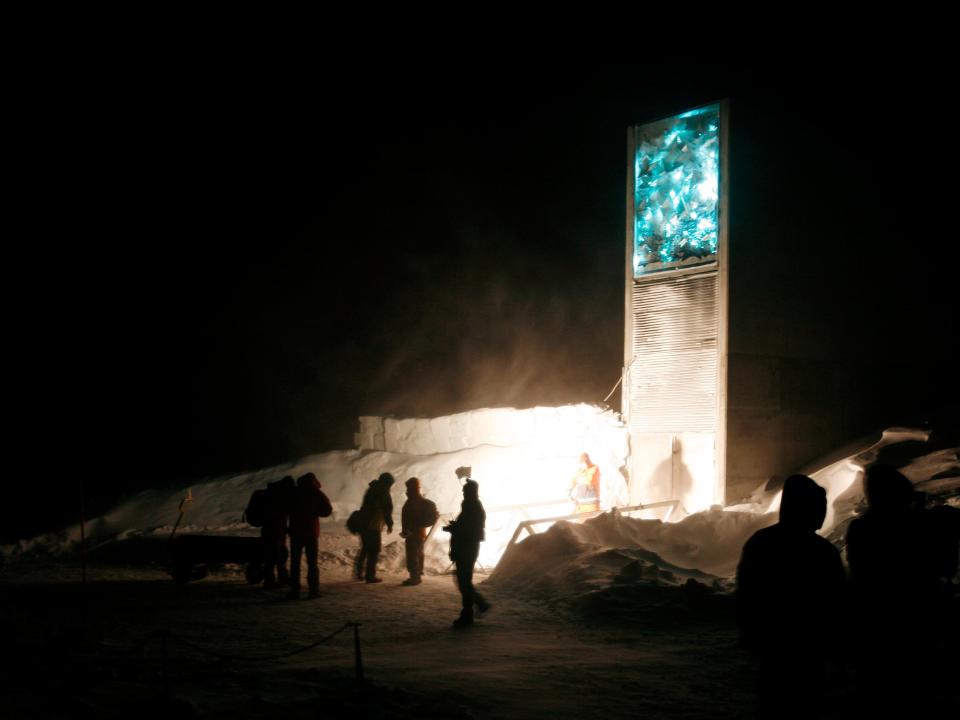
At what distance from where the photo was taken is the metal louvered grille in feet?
54.3

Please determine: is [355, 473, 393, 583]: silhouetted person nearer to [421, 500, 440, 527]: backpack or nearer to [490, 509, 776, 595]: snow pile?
[421, 500, 440, 527]: backpack

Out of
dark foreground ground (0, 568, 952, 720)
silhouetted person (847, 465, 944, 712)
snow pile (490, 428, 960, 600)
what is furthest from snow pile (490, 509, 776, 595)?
silhouetted person (847, 465, 944, 712)

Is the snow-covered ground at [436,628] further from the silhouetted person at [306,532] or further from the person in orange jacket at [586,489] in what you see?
the person in orange jacket at [586,489]

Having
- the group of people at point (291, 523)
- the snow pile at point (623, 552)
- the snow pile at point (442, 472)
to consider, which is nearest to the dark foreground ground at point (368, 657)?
the group of people at point (291, 523)

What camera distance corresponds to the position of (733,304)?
53.2ft

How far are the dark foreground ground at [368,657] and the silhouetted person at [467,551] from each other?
24 centimetres

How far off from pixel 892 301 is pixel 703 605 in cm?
1369

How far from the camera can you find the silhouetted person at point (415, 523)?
1275 cm

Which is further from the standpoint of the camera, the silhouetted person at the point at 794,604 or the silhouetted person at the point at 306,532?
the silhouetted person at the point at 306,532

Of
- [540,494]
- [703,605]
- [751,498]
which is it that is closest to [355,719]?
[703,605]

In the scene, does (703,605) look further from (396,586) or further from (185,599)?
(185,599)

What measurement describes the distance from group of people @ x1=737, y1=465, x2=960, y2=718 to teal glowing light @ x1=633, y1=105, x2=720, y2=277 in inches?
466

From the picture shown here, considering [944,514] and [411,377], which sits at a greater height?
[411,377]

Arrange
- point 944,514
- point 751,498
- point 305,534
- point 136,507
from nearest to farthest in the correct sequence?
point 944,514
point 305,534
point 751,498
point 136,507
